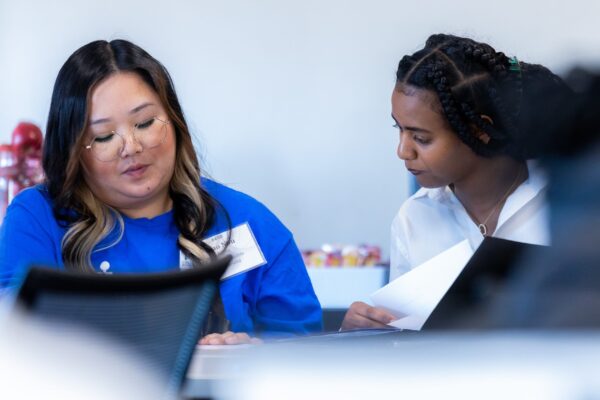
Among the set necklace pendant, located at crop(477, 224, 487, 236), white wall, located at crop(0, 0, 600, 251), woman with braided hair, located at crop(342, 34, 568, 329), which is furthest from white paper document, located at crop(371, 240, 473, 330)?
white wall, located at crop(0, 0, 600, 251)

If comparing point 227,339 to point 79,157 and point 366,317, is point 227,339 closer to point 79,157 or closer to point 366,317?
point 366,317

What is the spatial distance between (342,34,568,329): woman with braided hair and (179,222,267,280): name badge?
0.40 m

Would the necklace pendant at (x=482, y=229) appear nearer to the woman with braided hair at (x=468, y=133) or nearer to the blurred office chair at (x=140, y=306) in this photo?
the woman with braided hair at (x=468, y=133)

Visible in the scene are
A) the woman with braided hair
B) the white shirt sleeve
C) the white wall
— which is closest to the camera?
the woman with braided hair

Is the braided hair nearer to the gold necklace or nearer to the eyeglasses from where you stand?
the gold necklace

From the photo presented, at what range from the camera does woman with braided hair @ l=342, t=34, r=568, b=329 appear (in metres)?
2.04

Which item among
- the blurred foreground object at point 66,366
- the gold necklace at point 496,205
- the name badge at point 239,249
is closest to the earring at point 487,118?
the gold necklace at point 496,205

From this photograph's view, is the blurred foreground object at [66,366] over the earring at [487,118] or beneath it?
over

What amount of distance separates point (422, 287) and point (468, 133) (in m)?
0.52

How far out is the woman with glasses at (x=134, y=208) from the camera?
1.81m

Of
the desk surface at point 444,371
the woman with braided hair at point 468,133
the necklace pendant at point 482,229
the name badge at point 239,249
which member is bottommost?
the necklace pendant at point 482,229

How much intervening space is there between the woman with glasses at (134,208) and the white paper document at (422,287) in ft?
0.85

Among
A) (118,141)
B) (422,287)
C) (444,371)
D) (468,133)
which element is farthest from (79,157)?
(444,371)

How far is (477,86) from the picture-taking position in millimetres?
2090
